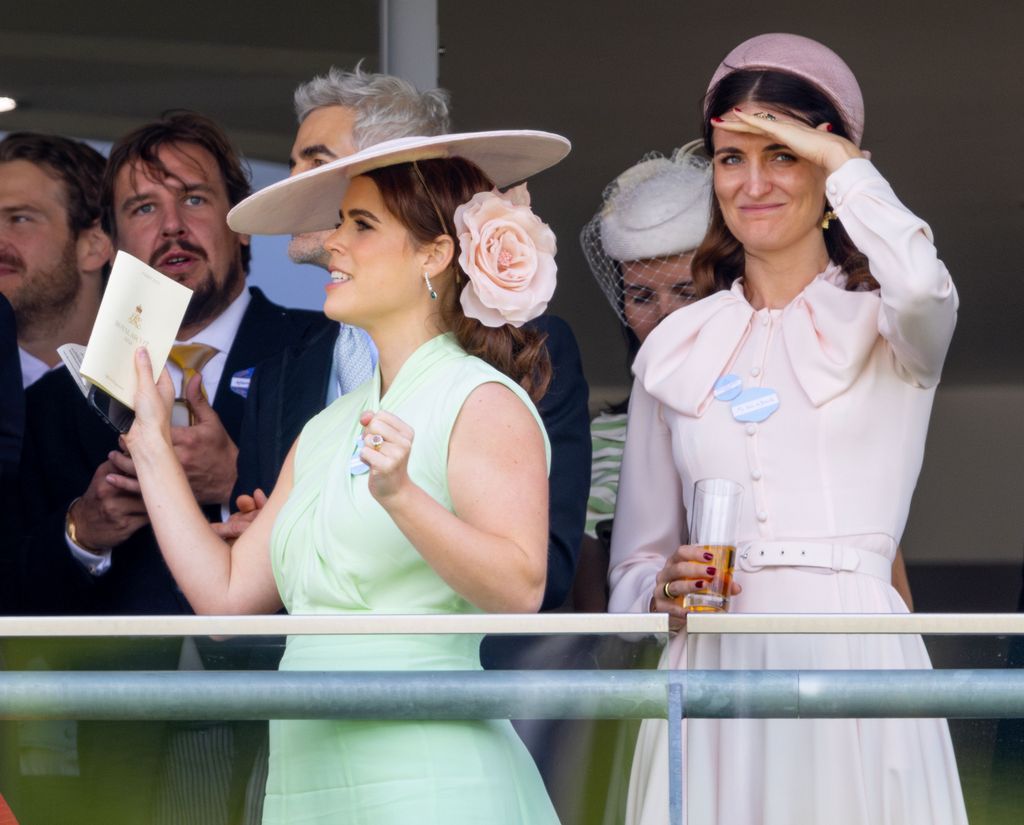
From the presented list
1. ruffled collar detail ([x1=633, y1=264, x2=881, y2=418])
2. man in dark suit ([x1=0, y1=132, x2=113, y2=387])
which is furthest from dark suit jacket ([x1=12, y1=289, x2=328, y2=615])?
ruffled collar detail ([x1=633, y1=264, x2=881, y2=418])

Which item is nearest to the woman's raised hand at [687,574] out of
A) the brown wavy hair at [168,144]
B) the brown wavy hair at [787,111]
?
the brown wavy hair at [787,111]

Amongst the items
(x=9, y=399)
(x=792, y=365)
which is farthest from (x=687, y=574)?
(x=9, y=399)

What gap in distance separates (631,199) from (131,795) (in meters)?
2.04

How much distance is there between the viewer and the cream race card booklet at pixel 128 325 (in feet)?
8.60

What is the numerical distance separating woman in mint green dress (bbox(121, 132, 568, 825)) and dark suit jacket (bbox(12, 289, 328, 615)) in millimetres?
791

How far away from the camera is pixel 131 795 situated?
7.00ft

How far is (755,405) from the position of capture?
287 centimetres

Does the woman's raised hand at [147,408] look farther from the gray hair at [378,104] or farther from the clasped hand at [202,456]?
the gray hair at [378,104]

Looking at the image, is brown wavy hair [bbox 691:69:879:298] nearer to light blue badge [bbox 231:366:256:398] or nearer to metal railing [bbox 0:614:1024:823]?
metal railing [bbox 0:614:1024:823]

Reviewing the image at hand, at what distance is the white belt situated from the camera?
2.73 meters

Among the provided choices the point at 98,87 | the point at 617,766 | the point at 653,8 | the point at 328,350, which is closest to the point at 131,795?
the point at 617,766

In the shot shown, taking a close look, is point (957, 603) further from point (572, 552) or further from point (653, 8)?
point (572, 552)

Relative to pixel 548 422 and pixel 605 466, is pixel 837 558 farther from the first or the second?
pixel 605 466

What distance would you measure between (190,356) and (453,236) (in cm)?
155
